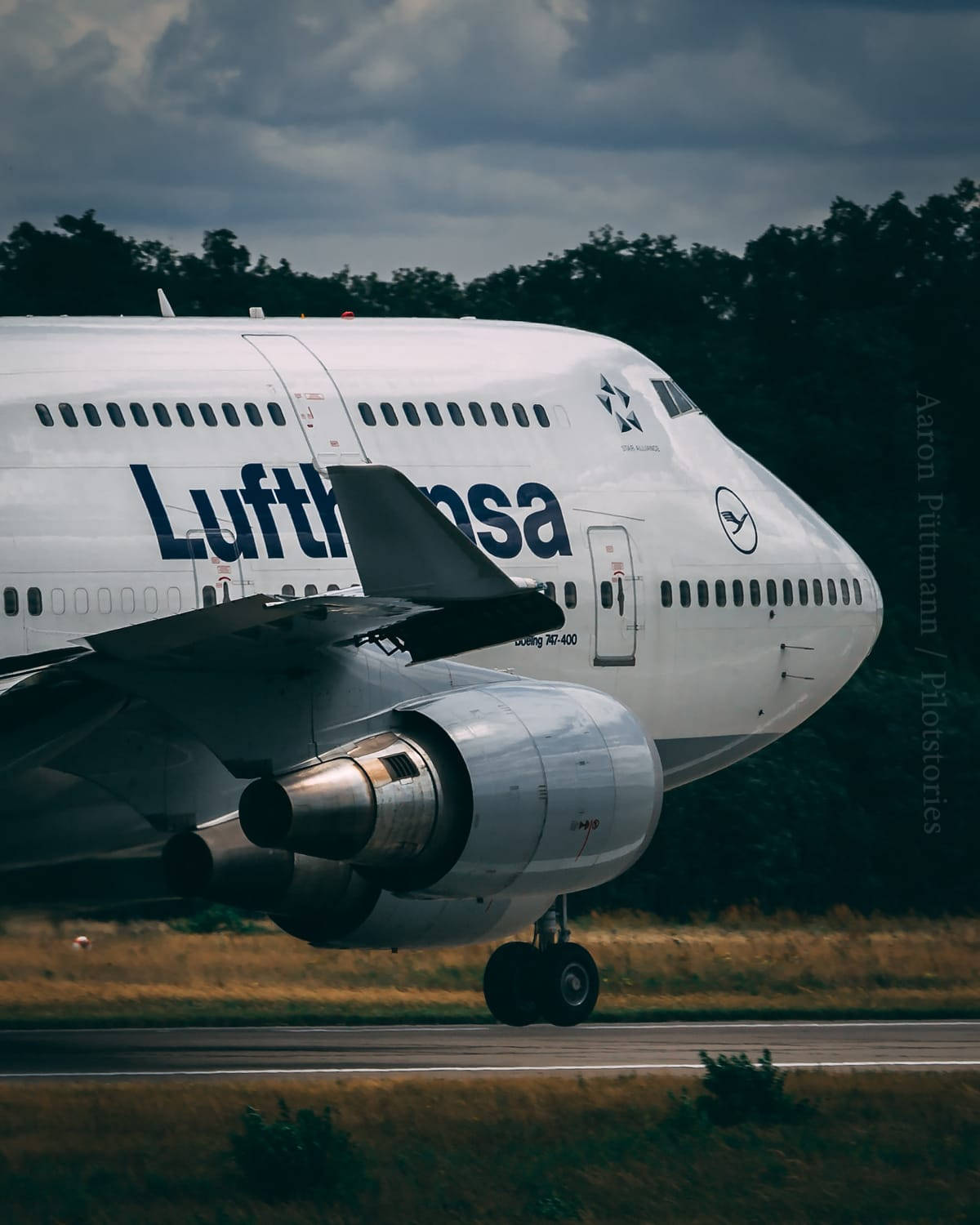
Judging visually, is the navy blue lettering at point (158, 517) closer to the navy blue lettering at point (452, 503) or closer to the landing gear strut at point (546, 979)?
the navy blue lettering at point (452, 503)

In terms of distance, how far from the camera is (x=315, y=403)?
23125 mm

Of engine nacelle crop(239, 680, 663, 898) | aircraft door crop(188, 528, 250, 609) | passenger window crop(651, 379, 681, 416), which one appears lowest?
engine nacelle crop(239, 680, 663, 898)

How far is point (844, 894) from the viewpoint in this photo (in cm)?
4456

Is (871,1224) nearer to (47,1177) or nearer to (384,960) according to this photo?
(47,1177)

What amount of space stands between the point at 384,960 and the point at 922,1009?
704 centimetres

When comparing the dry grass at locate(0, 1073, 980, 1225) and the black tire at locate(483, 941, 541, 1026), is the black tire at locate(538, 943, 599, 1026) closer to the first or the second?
the black tire at locate(483, 941, 541, 1026)

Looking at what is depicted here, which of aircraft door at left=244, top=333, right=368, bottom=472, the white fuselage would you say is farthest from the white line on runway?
aircraft door at left=244, top=333, right=368, bottom=472

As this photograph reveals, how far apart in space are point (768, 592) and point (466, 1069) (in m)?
6.63

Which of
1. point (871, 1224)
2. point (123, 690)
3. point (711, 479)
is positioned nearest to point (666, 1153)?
point (871, 1224)

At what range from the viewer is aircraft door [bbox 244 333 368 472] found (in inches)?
903

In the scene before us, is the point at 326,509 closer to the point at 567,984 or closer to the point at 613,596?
the point at 613,596

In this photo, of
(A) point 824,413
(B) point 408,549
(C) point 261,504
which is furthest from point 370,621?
(A) point 824,413

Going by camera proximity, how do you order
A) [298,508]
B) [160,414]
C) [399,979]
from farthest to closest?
[399,979] → [298,508] → [160,414]

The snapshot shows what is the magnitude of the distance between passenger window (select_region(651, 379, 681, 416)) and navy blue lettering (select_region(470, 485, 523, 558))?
10.6ft
